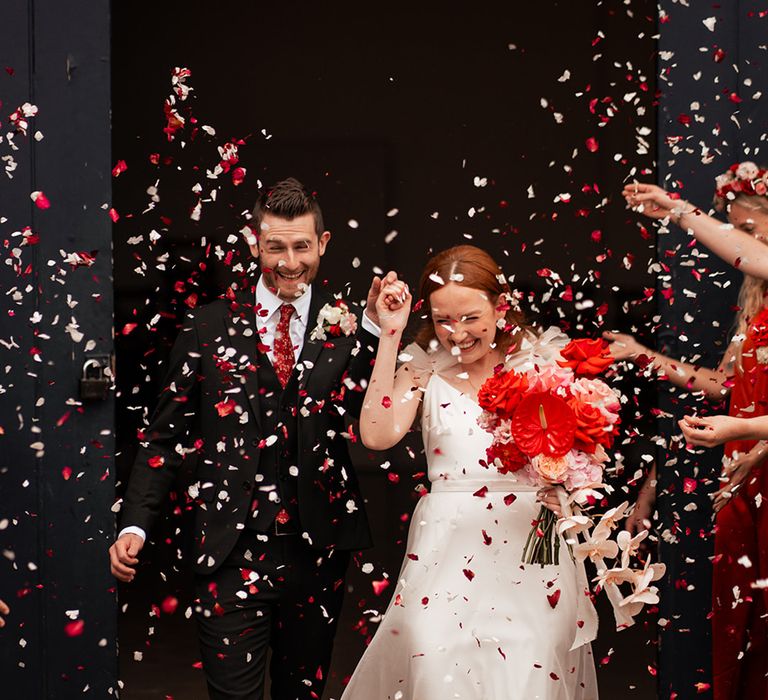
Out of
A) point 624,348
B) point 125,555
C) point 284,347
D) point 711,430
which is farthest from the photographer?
point 624,348

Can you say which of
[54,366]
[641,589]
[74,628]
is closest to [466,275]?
[641,589]

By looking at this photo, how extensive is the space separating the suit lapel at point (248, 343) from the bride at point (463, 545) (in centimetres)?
32

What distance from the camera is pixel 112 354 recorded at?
3670mm

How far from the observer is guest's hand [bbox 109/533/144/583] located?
3178mm

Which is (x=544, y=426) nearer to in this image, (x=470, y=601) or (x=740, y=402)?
(x=470, y=601)

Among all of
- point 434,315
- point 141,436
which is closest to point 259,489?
point 141,436

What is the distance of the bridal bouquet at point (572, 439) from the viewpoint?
2.90m

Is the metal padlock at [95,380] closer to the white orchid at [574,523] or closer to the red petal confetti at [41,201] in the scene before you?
the red petal confetti at [41,201]

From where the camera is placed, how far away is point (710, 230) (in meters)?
3.31

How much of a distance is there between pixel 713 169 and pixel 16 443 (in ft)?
7.29

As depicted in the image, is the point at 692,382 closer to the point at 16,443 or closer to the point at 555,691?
the point at 555,691

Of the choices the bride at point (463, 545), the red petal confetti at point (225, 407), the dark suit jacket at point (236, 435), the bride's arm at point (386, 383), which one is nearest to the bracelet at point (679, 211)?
the bride at point (463, 545)

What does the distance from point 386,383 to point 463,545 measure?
50 centimetres

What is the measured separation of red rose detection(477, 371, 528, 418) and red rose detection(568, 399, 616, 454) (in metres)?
0.12
